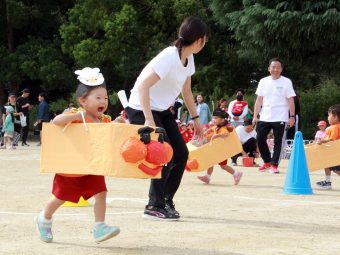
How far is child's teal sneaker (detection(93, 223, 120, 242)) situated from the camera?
6.40m

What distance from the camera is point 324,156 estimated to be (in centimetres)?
1212

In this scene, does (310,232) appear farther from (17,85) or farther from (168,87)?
(17,85)

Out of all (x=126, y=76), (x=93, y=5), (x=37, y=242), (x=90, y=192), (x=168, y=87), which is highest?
(x=93, y=5)

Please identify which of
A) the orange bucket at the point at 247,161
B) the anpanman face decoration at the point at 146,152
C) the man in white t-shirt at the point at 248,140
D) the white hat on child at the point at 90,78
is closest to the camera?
the anpanman face decoration at the point at 146,152

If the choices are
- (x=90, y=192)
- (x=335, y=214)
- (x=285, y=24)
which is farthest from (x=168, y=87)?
(x=285, y=24)

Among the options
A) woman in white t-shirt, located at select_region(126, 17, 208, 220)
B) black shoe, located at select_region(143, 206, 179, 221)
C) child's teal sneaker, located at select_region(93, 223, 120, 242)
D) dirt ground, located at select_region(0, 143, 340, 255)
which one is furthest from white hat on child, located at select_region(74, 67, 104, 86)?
black shoe, located at select_region(143, 206, 179, 221)

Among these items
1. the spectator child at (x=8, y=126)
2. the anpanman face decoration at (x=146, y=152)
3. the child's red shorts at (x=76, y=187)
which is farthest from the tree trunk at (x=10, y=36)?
the anpanman face decoration at (x=146, y=152)

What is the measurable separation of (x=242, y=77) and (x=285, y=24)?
1034 centimetres

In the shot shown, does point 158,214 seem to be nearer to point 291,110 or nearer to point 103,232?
point 103,232

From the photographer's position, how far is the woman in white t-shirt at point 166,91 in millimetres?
7598

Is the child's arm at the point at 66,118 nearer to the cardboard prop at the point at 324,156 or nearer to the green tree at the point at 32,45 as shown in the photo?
the cardboard prop at the point at 324,156

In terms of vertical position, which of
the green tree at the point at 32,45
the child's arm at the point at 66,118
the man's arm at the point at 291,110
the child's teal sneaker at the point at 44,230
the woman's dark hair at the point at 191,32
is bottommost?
the child's teal sneaker at the point at 44,230

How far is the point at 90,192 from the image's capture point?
658cm

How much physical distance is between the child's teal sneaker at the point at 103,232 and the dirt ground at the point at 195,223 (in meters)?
0.07
